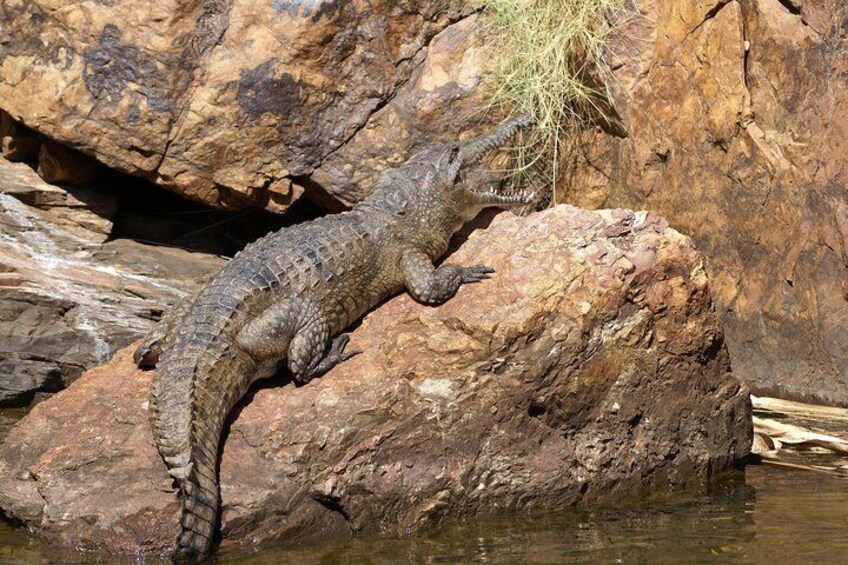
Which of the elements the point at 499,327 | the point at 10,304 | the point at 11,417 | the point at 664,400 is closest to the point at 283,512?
the point at 499,327

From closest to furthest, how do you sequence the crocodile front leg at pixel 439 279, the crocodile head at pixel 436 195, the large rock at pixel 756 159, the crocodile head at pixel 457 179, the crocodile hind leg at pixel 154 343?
the crocodile hind leg at pixel 154 343 < the crocodile front leg at pixel 439 279 < the crocodile head at pixel 436 195 < the crocodile head at pixel 457 179 < the large rock at pixel 756 159

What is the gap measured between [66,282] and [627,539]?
4516 mm

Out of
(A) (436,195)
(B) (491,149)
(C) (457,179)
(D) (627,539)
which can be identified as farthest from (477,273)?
(D) (627,539)

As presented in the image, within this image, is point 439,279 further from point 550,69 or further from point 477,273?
point 550,69

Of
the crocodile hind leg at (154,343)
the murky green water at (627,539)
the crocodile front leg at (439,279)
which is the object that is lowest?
the murky green water at (627,539)

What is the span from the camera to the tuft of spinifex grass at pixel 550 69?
7984mm

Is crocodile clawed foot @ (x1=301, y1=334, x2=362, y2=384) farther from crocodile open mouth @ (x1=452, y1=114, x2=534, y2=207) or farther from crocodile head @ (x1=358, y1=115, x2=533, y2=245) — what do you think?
crocodile open mouth @ (x1=452, y1=114, x2=534, y2=207)

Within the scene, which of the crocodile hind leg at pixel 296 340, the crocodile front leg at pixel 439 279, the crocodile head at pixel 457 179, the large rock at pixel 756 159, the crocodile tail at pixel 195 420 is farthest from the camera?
the large rock at pixel 756 159

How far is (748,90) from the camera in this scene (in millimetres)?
7578

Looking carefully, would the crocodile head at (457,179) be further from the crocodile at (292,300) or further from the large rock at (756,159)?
the large rock at (756,159)

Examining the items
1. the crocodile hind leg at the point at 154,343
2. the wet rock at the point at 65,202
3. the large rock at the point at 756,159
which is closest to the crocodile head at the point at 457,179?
the large rock at the point at 756,159

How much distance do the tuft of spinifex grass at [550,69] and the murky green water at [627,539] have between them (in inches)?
121

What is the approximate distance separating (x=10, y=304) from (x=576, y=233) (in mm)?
3964

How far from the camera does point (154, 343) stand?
6.29 meters
